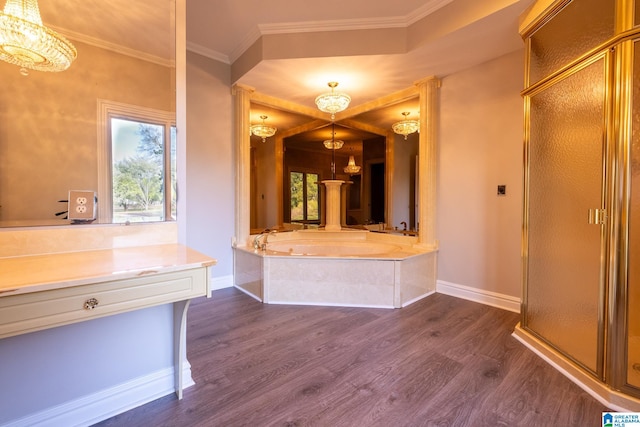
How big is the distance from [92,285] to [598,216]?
97.9 inches

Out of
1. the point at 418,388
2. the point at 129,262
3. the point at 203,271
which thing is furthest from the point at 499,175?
the point at 129,262

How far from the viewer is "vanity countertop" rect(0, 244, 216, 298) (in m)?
0.99

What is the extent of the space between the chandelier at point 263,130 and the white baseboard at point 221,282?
192 cm

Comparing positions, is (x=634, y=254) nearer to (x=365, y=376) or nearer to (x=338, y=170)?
(x=365, y=376)

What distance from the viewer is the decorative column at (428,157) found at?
319 centimetres

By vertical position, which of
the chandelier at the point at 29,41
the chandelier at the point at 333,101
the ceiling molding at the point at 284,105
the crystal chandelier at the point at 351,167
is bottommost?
the crystal chandelier at the point at 351,167

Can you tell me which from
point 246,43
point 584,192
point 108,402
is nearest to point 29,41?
point 108,402

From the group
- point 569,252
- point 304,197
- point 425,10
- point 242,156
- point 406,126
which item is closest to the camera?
point 569,252

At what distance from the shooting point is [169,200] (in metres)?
1.77

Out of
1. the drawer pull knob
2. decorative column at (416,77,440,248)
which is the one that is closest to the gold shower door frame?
decorative column at (416,77,440,248)

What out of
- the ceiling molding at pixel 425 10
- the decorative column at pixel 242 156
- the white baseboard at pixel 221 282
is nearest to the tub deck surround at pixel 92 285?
the white baseboard at pixel 221 282

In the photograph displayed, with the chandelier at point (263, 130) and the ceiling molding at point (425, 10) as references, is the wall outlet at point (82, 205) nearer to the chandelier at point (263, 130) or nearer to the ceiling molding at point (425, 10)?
the chandelier at point (263, 130)

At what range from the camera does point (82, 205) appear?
1.54m

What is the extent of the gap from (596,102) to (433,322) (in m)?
1.90
